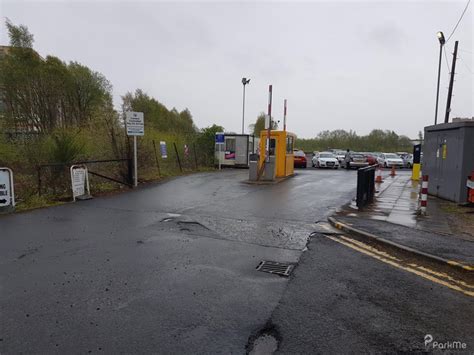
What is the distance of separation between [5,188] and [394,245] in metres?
9.67

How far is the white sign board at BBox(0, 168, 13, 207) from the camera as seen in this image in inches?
380

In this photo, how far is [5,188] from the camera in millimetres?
9734

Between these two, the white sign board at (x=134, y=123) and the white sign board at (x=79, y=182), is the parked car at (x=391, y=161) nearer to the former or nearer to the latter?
the white sign board at (x=134, y=123)

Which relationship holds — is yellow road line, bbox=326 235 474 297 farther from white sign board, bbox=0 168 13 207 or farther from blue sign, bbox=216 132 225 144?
blue sign, bbox=216 132 225 144

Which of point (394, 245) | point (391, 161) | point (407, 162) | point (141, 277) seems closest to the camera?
point (141, 277)

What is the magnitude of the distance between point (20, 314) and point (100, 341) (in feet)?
3.77

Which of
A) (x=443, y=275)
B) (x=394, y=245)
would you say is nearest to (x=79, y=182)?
(x=394, y=245)

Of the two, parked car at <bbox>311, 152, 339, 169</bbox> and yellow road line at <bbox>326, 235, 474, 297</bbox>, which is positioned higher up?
parked car at <bbox>311, 152, 339, 169</bbox>

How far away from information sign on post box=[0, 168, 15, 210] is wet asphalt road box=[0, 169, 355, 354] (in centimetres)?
72

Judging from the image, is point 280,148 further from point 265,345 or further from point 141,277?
point 265,345

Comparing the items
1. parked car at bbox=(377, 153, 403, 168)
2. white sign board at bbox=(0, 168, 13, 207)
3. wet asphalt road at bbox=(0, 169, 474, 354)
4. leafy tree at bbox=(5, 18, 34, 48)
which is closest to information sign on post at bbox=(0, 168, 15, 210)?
white sign board at bbox=(0, 168, 13, 207)

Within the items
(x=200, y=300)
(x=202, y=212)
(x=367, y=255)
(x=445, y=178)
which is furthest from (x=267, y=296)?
(x=445, y=178)

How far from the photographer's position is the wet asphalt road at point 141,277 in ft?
11.1

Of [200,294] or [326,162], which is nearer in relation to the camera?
[200,294]
